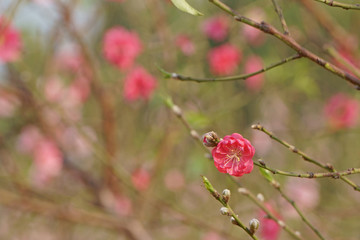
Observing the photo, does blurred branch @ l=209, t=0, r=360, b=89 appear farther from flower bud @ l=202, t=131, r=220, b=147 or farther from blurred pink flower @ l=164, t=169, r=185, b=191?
blurred pink flower @ l=164, t=169, r=185, b=191

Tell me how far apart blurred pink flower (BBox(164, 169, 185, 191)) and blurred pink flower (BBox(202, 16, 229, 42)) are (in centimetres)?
120

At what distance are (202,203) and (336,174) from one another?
9.13 feet

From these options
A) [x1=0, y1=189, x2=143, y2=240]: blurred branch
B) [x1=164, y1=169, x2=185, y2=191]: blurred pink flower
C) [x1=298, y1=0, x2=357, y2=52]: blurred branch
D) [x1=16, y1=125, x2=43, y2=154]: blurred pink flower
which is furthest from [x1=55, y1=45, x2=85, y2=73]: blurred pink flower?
[x1=298, y1=0, x2=357, y2=52]: blurred branch

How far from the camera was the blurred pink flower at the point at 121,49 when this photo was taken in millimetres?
2436

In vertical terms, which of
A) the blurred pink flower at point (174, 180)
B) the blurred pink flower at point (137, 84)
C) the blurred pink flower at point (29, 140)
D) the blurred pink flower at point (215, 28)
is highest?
the blurred pink flower at point (215, 28)

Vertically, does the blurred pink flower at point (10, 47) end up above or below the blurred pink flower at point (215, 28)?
below

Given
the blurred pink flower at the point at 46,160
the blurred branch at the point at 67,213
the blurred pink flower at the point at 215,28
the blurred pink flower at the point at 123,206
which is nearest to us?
the blurred branch at the point at 67,213

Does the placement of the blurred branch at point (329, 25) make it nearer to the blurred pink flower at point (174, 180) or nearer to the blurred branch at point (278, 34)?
the blurred branch at point (278, 34)

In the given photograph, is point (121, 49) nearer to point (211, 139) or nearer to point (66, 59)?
point (66, 59)

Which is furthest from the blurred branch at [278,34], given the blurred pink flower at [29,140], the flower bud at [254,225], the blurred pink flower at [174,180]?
the blurred pink flower at [174,180]

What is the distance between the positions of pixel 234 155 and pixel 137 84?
5.59 feet

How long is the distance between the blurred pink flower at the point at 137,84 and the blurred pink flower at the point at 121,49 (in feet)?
0.18

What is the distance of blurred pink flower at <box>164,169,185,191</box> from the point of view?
3604 millimetres

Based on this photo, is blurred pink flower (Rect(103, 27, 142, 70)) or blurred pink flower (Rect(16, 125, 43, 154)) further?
blurred pink flower (Rect(16, 125, 43, 154))
